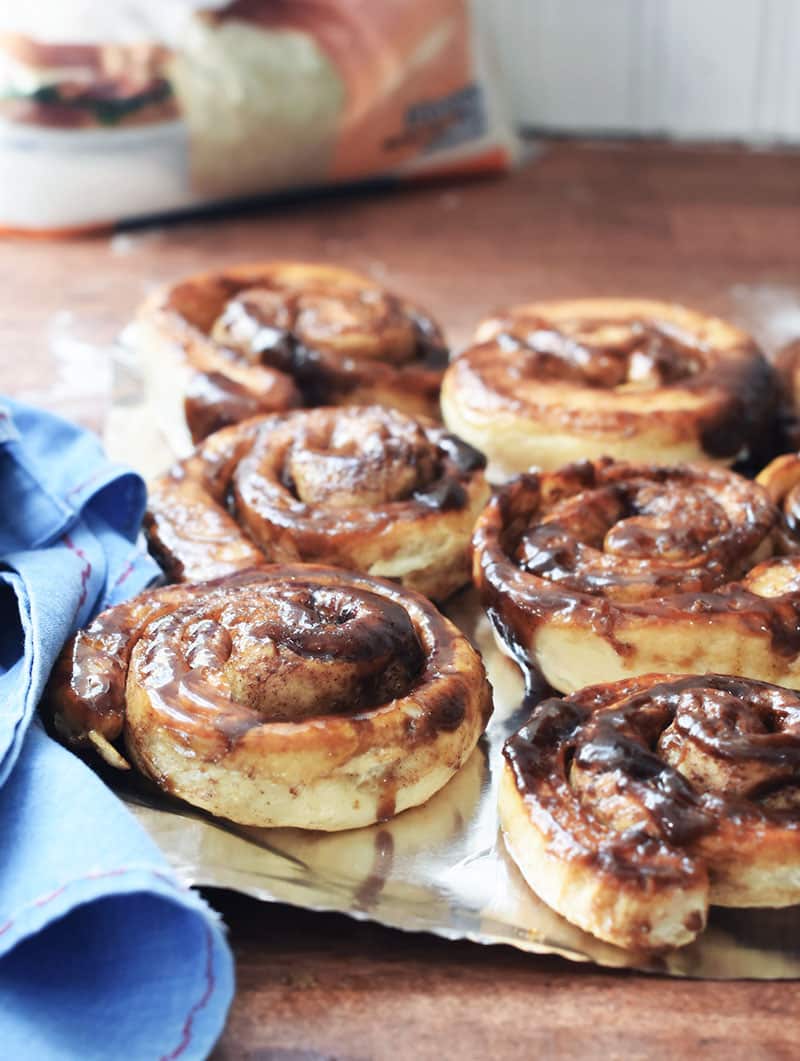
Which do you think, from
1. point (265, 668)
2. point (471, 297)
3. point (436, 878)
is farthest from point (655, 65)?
point (436, 878)

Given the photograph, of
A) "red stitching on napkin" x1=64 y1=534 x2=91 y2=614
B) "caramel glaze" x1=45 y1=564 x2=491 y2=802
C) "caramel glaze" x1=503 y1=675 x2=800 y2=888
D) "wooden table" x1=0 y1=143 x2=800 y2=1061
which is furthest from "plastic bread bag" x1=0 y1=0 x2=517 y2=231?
"caramel glaze" x1=503 y1=675 x2=800 y2=888

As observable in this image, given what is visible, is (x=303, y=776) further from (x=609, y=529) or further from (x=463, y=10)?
(x=463, y=10)

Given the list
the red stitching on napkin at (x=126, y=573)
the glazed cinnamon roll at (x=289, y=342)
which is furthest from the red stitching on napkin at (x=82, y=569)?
the glazed cinnamon roll at (x=289, y=342)

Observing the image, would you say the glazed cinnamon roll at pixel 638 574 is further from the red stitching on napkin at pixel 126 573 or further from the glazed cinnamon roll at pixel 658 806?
the red stitching on napkin at pixel 126 573

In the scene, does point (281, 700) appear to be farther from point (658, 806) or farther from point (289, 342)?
point (289, 342)

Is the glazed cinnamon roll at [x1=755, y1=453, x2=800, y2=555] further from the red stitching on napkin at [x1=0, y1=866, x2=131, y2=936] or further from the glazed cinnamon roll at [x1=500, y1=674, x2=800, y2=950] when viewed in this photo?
the red stitching on napkin at [x1=0, y1=866, x2=131, y2=936]

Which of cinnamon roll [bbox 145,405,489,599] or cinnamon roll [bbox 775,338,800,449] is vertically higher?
cinnamon roll [bbox 145,405,489,599]
